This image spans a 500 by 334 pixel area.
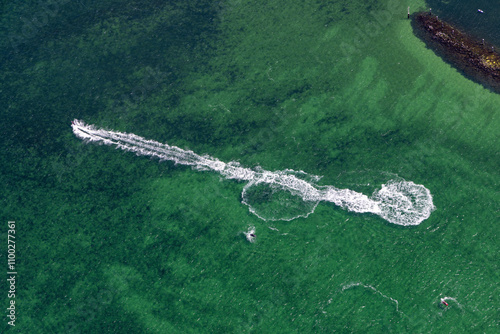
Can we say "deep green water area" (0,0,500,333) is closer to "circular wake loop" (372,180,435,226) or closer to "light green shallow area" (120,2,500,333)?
"light green shallow area" (120,2,500,333)

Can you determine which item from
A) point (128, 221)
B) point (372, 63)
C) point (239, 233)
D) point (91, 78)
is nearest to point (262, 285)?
point (239, 233)

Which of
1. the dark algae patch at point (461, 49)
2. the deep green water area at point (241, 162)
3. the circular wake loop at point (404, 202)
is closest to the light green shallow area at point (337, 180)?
the deep green water area at point (241, 162)

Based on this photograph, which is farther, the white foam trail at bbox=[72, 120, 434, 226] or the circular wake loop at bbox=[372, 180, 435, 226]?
the white foam trail at bbox=[72, 120, 434, 226]

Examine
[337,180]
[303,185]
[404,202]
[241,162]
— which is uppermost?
[404,202]

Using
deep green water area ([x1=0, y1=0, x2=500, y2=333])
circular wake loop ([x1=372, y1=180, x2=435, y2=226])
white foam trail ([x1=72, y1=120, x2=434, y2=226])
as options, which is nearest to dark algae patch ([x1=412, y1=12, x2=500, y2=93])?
deep green water area ([x1=0, y1=0, x2=500, y2=333])

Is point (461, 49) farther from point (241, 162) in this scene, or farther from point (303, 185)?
point (241, 162)

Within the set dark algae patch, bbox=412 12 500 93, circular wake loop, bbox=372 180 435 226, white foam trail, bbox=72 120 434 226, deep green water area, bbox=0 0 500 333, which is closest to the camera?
deep green water area, bbox=0 0 500 333

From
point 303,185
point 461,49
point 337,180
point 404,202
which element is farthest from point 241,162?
point 461,49

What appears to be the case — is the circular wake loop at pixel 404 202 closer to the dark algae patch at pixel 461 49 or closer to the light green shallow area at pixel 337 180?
the light green shallow area at pixel 337 180
